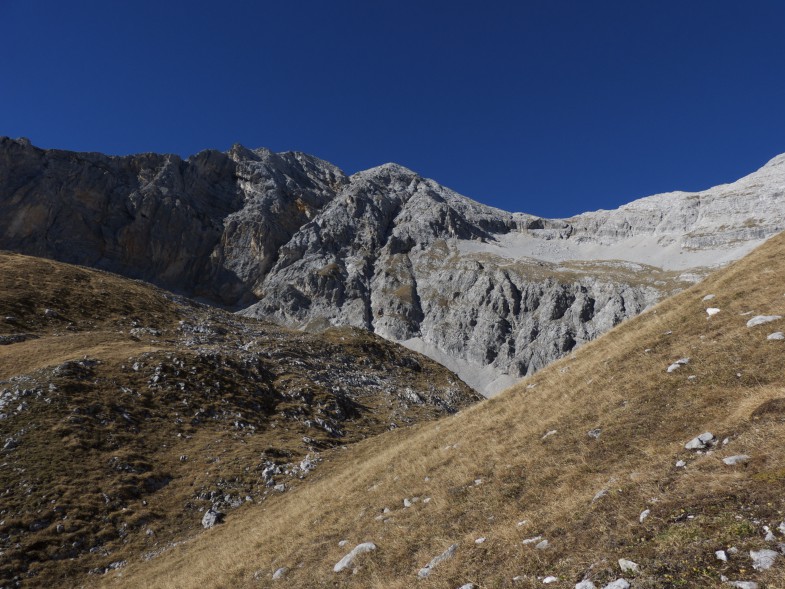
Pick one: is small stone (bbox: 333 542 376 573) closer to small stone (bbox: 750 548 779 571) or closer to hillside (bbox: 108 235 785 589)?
hillside (bbox: 108 235 785 589)

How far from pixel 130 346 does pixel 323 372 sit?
22.4m

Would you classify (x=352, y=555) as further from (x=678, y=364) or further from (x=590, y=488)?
(x=678, y=364)

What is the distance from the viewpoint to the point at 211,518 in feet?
86.6

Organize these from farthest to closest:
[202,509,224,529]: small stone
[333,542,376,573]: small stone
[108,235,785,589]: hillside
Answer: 1. [202,509,224,529]: small stone
2. [333,542,376,573]: small stone
3. [108,235,785,589]: hillside

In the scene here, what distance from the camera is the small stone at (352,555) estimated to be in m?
11.9

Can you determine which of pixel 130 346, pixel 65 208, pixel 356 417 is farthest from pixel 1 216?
pixel 356 417

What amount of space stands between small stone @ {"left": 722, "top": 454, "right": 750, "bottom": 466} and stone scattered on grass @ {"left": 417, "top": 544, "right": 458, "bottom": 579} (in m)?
5.99

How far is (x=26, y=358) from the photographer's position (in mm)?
38531

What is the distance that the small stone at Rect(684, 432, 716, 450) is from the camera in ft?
32.0

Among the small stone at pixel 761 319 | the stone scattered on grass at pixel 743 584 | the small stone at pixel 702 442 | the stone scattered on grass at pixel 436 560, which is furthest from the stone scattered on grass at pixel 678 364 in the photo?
the stone scattered on grass at pixel 743 584

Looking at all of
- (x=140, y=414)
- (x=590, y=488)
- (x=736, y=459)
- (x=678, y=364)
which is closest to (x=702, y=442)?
(x=736, y=459)

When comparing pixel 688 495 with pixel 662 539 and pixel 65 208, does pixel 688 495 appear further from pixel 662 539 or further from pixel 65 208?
pixel 65 208

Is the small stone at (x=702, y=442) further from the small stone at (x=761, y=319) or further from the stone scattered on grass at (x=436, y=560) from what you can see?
the small stone at (x=761, y=319)

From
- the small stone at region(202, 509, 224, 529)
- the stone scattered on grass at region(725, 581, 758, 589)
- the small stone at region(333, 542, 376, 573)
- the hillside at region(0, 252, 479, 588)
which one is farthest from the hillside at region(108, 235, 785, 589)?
the hillside at region(0, 252, 479, 588)
